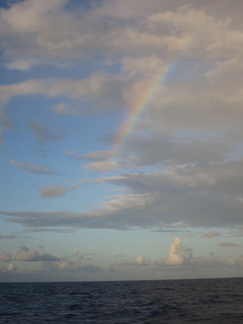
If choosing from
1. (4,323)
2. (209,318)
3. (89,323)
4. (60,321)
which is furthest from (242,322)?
(4,323)

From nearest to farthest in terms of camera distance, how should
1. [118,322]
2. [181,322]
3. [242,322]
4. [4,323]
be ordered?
[242,322] → [181,322] → [118,322] → [4,323]

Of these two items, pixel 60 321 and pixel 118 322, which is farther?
pixel 60 321

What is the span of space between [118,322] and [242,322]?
12.7m

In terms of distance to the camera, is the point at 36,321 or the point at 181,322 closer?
the point at 181,322

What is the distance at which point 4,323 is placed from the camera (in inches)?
1635

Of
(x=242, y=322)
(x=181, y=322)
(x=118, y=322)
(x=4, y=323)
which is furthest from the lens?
(x=4, y=323)

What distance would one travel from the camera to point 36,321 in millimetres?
42312

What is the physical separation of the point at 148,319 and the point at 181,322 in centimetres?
540

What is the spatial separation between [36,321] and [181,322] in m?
17.2

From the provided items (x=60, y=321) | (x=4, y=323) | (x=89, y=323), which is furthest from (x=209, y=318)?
(x=4, y=323)

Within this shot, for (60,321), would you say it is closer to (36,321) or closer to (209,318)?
(36,321)

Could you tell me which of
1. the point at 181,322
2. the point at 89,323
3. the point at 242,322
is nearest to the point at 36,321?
the point at 89,323

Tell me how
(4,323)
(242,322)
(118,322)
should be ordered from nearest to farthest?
(242,322), (118,322), (4,323)

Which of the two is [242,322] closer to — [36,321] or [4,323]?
[36,321]
